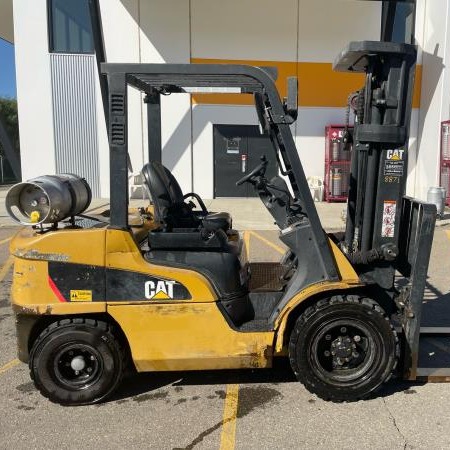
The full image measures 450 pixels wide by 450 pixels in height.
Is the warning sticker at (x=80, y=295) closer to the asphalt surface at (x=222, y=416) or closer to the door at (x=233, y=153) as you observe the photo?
the asphalt surface at (x=222, y=416)

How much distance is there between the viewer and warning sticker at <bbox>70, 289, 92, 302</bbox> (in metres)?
3.26

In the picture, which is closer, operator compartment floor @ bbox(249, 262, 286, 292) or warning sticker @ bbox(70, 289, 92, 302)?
warning sticker @ bbox(70, 289, 92, 302)

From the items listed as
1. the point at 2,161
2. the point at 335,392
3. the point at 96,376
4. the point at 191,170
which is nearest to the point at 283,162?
the point at 335,392

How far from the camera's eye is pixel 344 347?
3.37 meters

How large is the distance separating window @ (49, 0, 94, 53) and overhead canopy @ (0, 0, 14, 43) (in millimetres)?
2756

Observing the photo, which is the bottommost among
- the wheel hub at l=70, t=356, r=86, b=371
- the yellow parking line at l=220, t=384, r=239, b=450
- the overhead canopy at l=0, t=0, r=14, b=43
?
the yellow parking line at l=220, t=384, r=239, b=450

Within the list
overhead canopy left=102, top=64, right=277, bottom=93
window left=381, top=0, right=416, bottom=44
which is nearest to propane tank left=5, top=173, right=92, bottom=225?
overhead canopy left=102, top=64, right=277, bottom=93

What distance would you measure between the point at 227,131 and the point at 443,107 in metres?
6.95

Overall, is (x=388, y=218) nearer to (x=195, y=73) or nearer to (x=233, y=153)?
(x=195, y=73)

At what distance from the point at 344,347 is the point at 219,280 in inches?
41.1

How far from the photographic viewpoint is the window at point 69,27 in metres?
14.9

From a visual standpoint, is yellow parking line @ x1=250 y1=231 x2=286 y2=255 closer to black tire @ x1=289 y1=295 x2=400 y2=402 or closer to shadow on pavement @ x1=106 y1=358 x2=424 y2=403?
shadow on pavement @ x1=106 y1=358 x2=424 y2=403

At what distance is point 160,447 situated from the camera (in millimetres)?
2938

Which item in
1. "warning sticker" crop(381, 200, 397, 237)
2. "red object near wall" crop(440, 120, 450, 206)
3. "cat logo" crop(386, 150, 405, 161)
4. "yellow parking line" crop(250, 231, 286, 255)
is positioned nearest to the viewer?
"cat logo" crop(386, 150, 405, 161)
